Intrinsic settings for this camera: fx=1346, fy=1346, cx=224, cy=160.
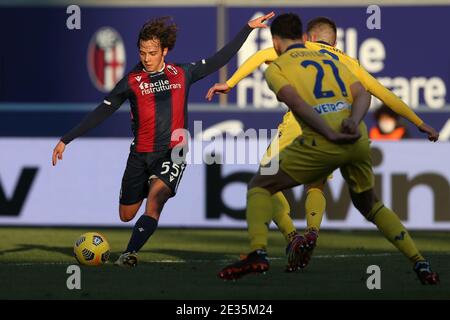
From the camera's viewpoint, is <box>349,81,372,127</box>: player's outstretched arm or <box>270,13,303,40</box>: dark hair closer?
<box>349,81,372,127</box>: player's outstretched arm

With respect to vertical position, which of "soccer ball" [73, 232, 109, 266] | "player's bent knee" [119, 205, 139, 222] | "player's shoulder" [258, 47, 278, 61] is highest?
"player's shoulder" [258, 47, 278, 61]

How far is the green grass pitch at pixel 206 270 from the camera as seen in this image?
9.48m

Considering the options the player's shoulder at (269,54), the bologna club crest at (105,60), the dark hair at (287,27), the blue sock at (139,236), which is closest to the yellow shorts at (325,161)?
the dark hair at (287,27)

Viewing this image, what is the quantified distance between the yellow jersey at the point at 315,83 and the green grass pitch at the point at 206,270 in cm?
118

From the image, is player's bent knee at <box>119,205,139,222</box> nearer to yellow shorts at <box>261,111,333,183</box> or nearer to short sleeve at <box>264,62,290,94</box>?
yellow shorts at <box>261,111,333,183</box>

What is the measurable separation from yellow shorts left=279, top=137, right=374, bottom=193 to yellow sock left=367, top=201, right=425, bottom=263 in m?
0.26

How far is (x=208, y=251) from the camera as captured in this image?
44.8 feet

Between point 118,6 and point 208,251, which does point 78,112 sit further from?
point 208,251

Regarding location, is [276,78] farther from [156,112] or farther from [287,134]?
[156,112]

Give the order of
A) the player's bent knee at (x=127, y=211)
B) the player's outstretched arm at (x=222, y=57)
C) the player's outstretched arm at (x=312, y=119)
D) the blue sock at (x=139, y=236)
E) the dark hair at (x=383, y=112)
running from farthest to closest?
the dark hair at (x=383, y=112), the player's bent knee at (x=127, y=211), the player's outstretched arm at (x=222, y=57), the blue sock at (x=139, y=236), the player's outstretched arm at (x=312, y=119)

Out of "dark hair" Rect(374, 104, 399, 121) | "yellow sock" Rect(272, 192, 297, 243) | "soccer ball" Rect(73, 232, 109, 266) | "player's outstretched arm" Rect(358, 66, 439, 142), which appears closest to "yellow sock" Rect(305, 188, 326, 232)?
"yellow sock" Rect(272, 192, 297, 243)

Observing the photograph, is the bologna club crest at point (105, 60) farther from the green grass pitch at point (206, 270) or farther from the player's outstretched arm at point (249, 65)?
the player's outstretched arm at point (249, 65)

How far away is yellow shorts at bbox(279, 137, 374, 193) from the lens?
374 inches
